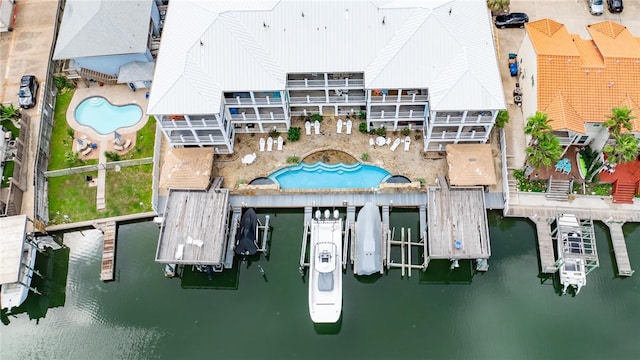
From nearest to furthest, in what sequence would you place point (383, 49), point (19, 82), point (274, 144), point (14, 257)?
point (14, 257) → point (383, 49) → point (274, 144) → point (19, 82)

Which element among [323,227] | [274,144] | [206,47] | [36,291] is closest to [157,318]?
[36,291]

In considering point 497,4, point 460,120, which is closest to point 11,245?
point 460,120

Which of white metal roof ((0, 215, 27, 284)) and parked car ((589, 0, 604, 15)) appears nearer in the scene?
white metal roof ((0, 215, 27, 284))

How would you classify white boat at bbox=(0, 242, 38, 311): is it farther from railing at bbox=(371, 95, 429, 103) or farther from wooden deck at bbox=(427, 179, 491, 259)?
wooden deck at bbox=(427, 179, 491, 259)

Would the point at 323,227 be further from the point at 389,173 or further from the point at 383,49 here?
the point at 383,49

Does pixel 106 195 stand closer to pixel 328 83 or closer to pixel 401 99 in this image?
pixel 328 83

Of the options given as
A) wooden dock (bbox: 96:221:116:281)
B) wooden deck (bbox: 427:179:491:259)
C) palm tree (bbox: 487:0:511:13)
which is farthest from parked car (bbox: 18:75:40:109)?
palm tree (bbox: 487:0:511:13)
